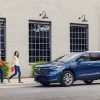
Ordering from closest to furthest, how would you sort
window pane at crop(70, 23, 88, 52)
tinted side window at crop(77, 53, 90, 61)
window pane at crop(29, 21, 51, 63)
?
tinted side window at crop(77, 53, 90, 61), window pane at crop(29, 21, 51, 63), window pane at crop(70, 23, 88, 52)

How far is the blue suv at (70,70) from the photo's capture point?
23719 mm

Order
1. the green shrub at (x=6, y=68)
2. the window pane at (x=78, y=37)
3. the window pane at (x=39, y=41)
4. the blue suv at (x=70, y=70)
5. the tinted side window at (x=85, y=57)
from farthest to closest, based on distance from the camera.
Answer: the window pane at (x=78, y=37), the window pane at (x=39, y=41), the green shrub at (x=6, y=68), the tinted side window at (x=85, y=57), the blue suv at (x=70, y=70)

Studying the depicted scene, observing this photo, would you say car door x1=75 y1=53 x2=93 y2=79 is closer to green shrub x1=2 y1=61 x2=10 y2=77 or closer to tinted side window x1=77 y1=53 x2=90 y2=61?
tinted side window x1=77 y1=53 x2=90 y2=61

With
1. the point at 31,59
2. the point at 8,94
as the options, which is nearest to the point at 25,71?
the point at 31,59

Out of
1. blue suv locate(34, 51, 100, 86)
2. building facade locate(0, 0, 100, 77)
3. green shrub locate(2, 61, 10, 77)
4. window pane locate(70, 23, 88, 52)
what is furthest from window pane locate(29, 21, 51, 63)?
blue suv locate(34, 51, 100, 86)

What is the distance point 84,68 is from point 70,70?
0.75 meters

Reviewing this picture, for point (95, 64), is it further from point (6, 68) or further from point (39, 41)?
point (39, 41)

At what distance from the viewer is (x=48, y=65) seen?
23938mm

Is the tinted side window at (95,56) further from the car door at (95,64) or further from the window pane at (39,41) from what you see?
the window pane at (39,41)

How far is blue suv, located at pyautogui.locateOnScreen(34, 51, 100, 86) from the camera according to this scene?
23.7 metres

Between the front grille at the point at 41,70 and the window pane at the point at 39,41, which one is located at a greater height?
the window pane at the point at 39,41

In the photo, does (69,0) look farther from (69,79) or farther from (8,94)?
(8,94)

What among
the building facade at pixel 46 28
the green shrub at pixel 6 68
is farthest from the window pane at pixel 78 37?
the green shrub at pixel 6 68

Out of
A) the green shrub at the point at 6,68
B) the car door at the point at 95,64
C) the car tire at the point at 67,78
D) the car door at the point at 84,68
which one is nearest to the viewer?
the car tire at the point at 67,78
